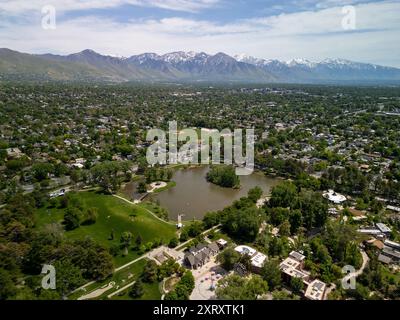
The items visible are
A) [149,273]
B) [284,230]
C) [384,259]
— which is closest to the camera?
[149,273]

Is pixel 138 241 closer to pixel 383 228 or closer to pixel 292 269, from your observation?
pixel 292 269

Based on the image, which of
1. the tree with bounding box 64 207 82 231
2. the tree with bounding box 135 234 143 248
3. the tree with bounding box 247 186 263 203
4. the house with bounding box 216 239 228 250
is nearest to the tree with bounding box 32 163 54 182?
the tree with bounding box 64 207 82 231

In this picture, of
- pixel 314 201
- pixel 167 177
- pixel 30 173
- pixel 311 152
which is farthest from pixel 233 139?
pixel 30 173

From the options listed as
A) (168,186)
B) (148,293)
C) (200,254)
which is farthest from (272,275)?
(168,186)

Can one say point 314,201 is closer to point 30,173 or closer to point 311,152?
point 311,152

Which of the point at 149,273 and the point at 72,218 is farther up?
the point at 72,218

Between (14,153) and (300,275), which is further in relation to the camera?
(14,153)

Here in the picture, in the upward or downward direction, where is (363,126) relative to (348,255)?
upward
